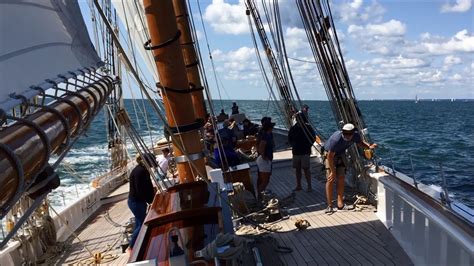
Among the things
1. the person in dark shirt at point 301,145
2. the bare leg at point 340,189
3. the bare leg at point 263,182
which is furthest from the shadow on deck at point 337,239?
the person in dark shirt at point 301,145

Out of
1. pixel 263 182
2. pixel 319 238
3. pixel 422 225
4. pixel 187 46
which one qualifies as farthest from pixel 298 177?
pixel 422 225

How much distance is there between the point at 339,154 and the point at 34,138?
5279mm

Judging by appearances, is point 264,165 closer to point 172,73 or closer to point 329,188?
point 329,188

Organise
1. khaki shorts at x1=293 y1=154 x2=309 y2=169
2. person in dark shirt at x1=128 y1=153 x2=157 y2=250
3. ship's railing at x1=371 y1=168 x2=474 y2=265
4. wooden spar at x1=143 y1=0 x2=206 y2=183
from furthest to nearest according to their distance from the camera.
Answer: khaki shorts at x1=293 y1=154 x2=309 y2=169
person in dark shirt at x1=128 y1=153 x2=157 y2=250
wooden spar at x1=143 y1=0 x2=206 y2=183
ship's railing at x1=371 y1=168 x2=474 y2=265

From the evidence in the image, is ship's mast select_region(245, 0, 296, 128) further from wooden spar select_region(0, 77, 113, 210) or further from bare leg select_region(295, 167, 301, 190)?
wooden spar select_region(0, 77, 113, 210)

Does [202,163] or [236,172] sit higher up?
[202,163]

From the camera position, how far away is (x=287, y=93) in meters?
12.0

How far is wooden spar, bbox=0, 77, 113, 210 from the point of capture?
1.72 meters

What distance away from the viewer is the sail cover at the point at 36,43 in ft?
7.00

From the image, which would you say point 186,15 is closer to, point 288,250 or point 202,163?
point 202,163

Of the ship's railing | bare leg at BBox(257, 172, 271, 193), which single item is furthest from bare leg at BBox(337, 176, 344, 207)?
bare leg at BBox(257, 172, 271, 193)

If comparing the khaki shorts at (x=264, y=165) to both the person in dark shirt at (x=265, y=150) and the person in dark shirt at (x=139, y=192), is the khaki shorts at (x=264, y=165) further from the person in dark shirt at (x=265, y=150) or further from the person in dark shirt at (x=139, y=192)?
the person in dark shirt at (x=139, y=192)

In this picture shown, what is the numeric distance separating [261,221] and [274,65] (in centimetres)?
607

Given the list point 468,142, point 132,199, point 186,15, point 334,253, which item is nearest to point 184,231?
point 334,253
